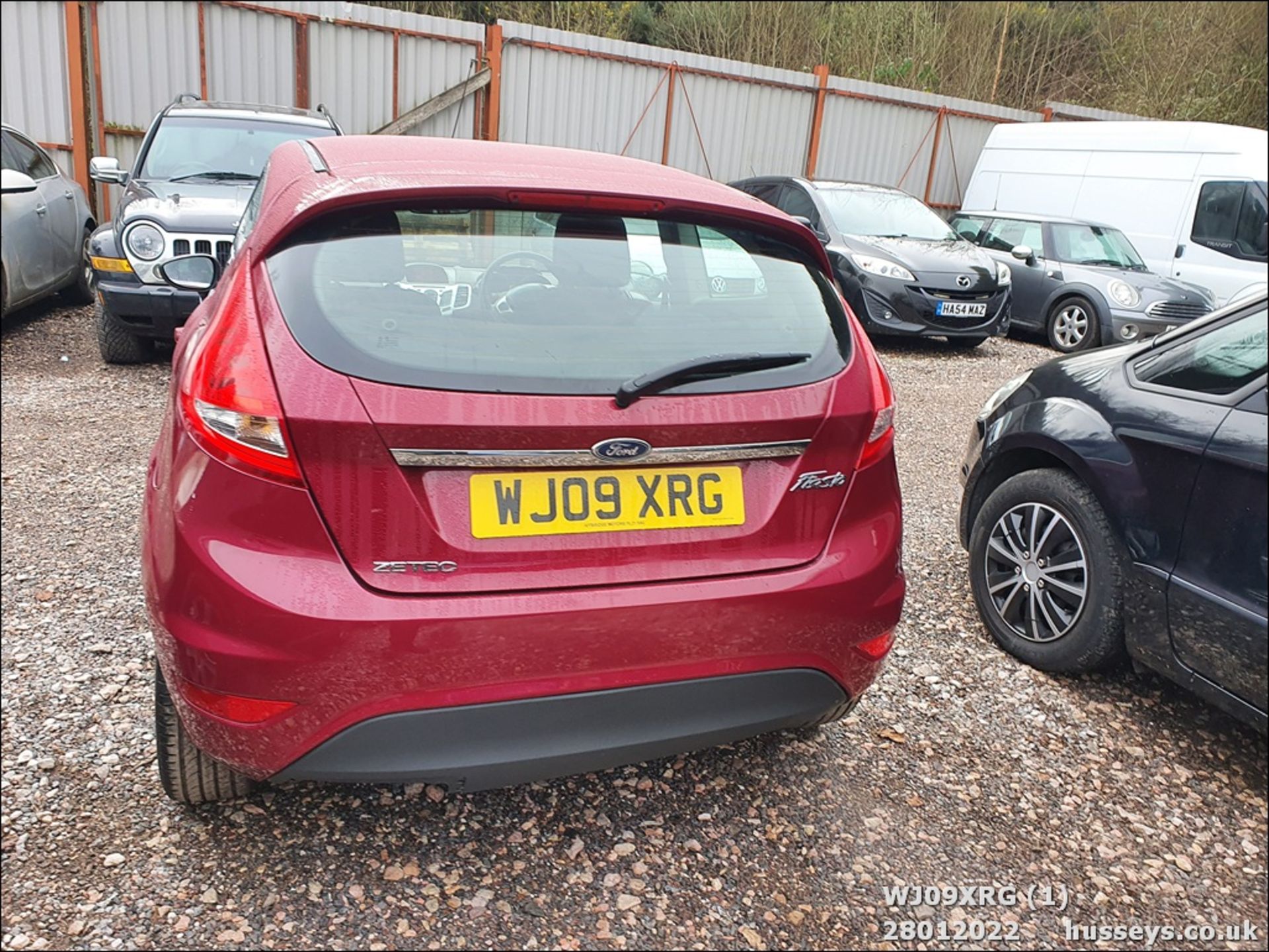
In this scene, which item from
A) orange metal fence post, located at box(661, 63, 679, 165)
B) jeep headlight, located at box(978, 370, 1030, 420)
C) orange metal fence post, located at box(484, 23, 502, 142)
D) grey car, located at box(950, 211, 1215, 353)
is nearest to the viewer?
jeep headlight, located at box(978, 370, 1030, 420)

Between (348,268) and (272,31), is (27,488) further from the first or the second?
(272,31)

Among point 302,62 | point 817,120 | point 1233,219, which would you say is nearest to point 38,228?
point 302,62

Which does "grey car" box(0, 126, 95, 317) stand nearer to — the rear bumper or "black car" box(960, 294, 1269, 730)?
the rear bumper

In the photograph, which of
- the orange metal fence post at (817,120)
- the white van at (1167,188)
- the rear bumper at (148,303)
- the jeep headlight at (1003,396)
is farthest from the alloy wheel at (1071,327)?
the rear bumper at (148,303)

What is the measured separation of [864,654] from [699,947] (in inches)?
28.2

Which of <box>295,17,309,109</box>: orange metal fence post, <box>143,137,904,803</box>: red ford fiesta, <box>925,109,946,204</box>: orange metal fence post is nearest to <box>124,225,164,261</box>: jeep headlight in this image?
<box>143,137,904,803</box>: red ford fiesta

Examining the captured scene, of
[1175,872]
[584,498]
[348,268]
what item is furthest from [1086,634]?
[348,268]

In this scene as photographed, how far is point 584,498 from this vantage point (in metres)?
1.87

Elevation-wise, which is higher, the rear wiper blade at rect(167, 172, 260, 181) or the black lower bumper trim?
the rear wiper blade at rect(167, 172, 260, 181)

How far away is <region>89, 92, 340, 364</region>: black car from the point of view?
19.2 ft

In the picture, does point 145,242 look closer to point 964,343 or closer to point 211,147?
point 211,147

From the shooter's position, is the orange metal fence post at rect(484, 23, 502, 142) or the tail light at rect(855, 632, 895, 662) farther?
the orange metal fence post at rect(484, 23, 502, 142)

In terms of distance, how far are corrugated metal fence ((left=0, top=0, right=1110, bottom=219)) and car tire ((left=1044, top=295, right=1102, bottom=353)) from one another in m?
Answer: 5.27

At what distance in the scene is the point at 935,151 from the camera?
15.3m
